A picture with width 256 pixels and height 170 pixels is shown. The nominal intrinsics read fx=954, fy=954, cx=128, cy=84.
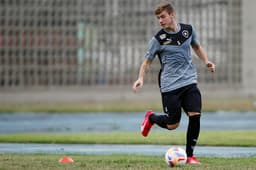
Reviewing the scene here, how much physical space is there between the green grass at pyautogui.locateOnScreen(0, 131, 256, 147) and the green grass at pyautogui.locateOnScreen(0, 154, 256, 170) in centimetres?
295

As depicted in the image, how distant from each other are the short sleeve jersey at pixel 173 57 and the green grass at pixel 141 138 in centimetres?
353

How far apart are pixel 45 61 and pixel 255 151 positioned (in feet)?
49.4

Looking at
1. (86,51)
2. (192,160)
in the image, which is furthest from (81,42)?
(192,160)

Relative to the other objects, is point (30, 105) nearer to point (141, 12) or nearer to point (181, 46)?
point (141, 12)

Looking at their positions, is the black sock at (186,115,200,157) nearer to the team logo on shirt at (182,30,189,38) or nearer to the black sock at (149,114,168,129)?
the black sock at (149,114,168,129)

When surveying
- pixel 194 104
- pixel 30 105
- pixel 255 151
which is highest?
pixel 194 104

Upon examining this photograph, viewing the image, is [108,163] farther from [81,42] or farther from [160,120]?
[81,42]

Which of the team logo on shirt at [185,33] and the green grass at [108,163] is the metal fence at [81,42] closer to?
the green grass at [108,163]

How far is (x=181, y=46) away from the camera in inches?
456

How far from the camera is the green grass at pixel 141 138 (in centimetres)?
1540

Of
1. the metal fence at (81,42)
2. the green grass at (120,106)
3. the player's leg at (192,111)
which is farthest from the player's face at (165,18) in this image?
the metal fence at (81,42)

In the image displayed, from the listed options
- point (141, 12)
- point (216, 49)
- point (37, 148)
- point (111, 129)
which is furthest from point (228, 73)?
point (37, 148)

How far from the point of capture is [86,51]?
27.7 metres

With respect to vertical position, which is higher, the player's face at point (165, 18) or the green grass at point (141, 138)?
the player's face at point (165, 18)
